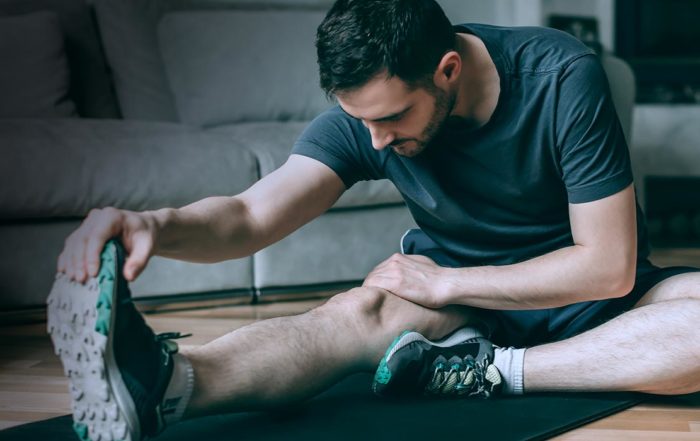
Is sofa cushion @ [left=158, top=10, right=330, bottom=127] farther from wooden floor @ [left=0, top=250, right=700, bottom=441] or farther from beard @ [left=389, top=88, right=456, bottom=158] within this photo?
beard @ [left=389, top=88, right=456, bottom=158]

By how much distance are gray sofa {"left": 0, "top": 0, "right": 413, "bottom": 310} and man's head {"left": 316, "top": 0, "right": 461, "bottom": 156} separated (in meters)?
1.00

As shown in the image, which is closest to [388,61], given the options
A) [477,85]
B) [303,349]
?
[477,85]

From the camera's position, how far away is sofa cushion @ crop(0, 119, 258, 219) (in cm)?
210

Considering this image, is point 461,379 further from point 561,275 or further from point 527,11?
point 527,11

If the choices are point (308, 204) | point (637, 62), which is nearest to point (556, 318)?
point (308, 204)

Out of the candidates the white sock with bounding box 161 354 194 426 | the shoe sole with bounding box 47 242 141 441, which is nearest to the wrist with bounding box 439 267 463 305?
the white sock with bounding box 161 354 194 426

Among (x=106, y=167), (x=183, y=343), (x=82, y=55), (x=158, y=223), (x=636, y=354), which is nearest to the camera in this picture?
(x=158, y=223)

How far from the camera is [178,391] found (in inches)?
46.9

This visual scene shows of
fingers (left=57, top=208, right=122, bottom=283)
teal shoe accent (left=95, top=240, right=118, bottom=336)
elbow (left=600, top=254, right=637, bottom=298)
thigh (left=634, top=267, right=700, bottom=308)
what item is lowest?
thigh (left=634, top=267, right=700, bottom=308)

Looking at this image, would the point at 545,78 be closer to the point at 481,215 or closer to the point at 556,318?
the point at 481,215

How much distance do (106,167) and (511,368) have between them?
3.80 feet

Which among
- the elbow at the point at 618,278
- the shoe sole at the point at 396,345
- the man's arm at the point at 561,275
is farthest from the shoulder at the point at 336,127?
the elbow at the point at 618,278

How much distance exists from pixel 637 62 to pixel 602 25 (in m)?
0.22

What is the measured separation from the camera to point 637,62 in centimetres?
378
